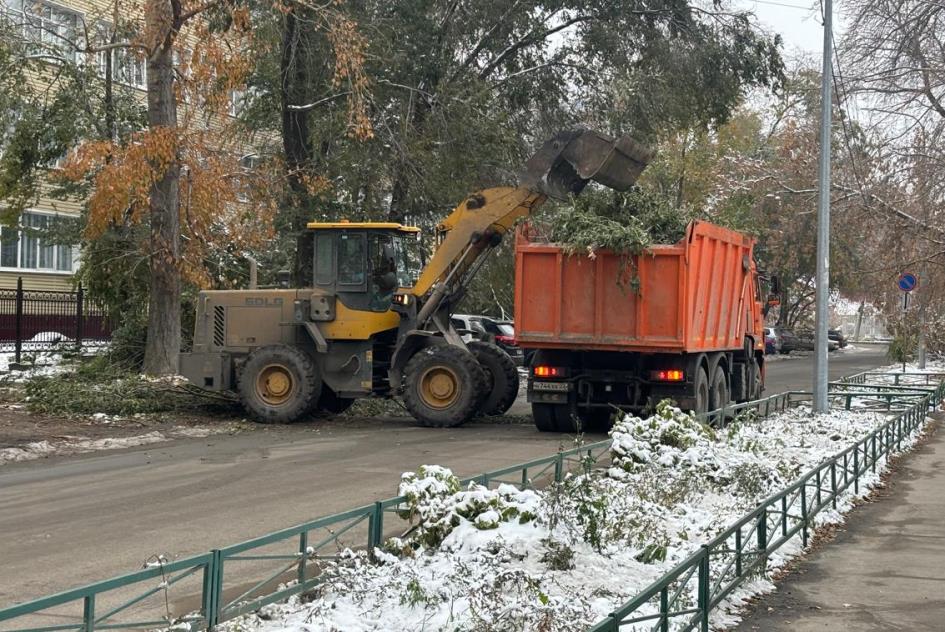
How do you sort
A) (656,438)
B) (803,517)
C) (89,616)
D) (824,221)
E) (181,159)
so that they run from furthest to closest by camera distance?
(181,159)
(824,221)
(656,438)
(803,517)
(89,616)

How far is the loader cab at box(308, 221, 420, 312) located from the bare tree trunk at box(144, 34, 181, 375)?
3.89 metres

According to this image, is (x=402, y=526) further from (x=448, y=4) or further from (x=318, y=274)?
(x=448, y=4)

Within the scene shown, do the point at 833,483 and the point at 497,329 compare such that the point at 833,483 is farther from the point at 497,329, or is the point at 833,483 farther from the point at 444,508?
the point at 497,329

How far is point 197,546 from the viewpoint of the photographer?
A: 9.49 m

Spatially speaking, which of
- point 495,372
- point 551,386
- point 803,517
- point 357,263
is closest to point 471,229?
point 357,263

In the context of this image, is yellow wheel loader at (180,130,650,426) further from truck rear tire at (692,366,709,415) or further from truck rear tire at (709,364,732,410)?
truck rear tire at (709,364,732,410)

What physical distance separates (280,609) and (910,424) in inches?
588

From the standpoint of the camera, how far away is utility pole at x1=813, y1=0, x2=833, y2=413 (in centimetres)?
1975

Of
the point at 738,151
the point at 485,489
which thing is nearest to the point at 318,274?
the point at 485,489

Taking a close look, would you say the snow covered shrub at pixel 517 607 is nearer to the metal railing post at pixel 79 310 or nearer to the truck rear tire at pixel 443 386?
the truck rear tire at pixel 443 386

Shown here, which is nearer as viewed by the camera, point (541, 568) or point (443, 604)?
point (443, 604)

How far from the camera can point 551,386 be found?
58.7 feet

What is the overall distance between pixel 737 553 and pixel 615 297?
9.17 metres

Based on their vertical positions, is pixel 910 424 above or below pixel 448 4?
below
